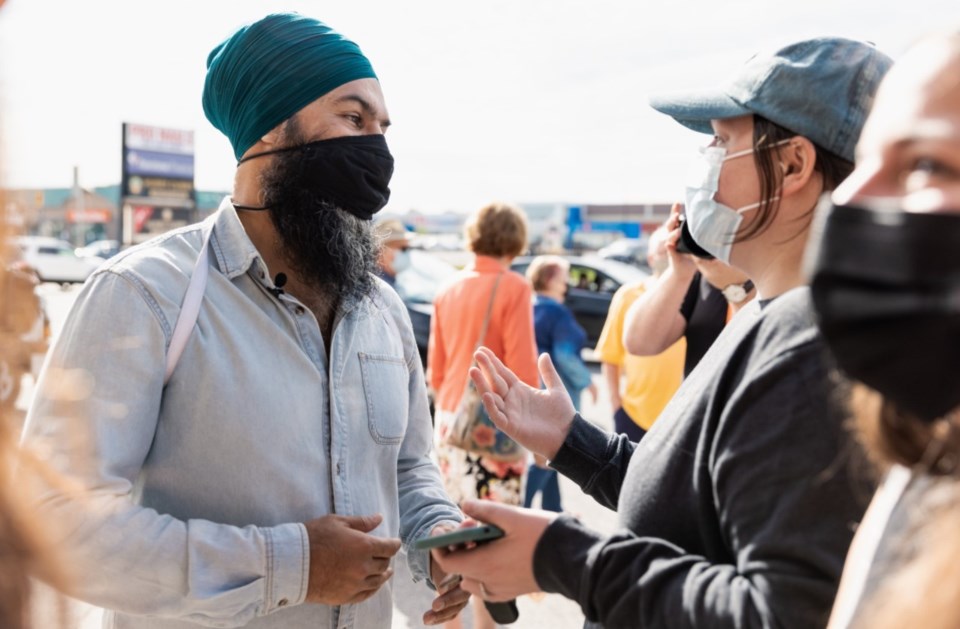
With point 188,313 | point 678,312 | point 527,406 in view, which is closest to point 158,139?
point 678,312

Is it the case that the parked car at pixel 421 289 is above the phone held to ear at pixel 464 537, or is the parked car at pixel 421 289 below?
below

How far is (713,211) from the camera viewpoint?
166 cm

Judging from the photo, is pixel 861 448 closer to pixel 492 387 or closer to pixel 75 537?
pixel 492 387

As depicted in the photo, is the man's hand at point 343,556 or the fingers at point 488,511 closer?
the fingers at point 488,511

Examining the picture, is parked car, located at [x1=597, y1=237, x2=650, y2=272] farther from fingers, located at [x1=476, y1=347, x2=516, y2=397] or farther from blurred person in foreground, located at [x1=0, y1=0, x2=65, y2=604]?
blurred person in foreground, located at [x1=0, y1=0, x2=65, y2=604]

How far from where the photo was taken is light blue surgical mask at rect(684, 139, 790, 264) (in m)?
1.62

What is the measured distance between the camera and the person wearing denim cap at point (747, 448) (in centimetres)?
116

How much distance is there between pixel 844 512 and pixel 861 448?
108 millimetres

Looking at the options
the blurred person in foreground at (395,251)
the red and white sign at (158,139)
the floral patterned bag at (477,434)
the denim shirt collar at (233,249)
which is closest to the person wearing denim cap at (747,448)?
the denim shirt collar at (233,249)

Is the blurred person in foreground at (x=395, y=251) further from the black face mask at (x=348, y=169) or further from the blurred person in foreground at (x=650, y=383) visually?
the black face mask at (x=348, y=169)

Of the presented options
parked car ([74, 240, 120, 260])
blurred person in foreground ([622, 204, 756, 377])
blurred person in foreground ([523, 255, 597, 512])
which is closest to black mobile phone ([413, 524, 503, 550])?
blurred person in foreground ([622, 204, 756, 377])

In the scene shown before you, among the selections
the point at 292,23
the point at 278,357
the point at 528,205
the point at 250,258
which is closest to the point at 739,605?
the point at 278,357

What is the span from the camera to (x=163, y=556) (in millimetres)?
1601

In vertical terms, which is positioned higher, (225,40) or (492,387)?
(225,40)
